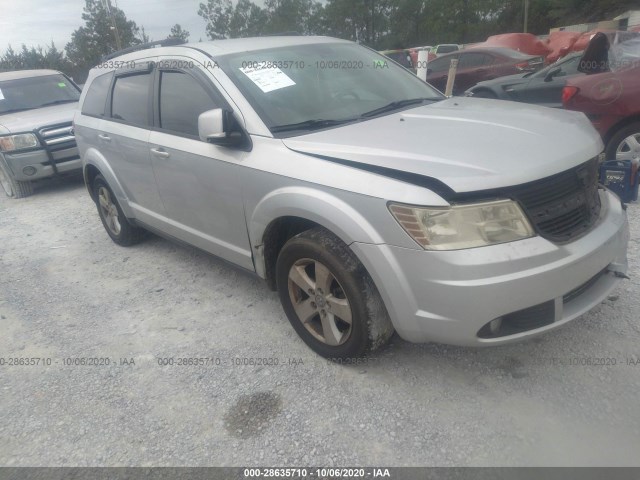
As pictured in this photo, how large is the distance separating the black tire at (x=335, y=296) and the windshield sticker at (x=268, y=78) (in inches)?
40.3

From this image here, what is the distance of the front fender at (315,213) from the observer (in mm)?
2336

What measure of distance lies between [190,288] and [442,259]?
8.10 feet

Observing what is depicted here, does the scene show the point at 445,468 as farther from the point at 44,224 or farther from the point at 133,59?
the point at 44,224

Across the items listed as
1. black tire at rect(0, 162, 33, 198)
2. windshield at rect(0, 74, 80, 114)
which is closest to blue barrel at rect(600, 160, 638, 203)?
black tire at rect(0, 162, 33, 198)

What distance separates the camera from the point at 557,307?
7.50 feet

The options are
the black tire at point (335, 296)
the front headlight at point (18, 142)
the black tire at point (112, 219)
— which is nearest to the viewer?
the black tire at point (335, 296)

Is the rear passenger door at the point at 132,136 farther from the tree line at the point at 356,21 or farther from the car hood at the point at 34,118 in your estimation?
the tree line at the point at 356,21

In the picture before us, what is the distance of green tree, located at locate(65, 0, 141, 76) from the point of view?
36.3 meters

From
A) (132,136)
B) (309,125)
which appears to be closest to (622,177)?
(309,125)

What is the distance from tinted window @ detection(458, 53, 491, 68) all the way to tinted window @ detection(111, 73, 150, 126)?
9.64 m

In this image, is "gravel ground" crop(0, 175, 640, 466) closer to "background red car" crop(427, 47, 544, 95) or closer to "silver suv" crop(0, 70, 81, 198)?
"silver suv" crop(0, 70, 81, 198)

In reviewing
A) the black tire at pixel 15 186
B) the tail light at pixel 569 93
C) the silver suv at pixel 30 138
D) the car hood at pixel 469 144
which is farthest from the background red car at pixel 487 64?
the car hood at pixel 469 144

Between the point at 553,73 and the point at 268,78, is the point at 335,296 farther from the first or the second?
the point at 553,73

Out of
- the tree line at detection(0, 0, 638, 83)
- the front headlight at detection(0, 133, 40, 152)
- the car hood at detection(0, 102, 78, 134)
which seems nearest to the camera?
the front headlight at detection(0, 133, 40, 152)
